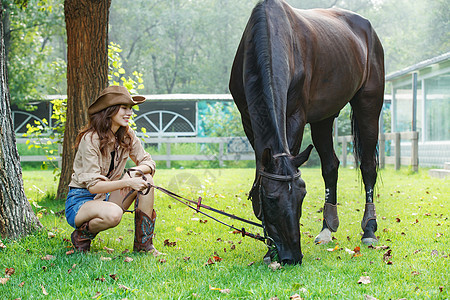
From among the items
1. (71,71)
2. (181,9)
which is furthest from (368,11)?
(71,71)

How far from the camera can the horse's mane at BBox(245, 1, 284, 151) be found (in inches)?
129

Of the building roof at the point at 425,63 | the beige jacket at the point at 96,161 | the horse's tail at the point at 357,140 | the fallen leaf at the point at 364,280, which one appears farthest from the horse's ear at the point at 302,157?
the building roof at the point at 425,63

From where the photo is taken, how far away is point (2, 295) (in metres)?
2.82

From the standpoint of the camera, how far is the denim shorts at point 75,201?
12.2 feet

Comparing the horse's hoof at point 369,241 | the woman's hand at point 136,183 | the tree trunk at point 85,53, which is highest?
the tree trunk at point 85,53

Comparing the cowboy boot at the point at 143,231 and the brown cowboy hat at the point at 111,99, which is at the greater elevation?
the brown cowboy hat at the point at 111,99

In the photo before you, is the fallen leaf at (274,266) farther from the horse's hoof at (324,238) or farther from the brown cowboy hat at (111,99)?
the brown cowboy hat at (111,99)

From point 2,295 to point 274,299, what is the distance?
167 centimetres

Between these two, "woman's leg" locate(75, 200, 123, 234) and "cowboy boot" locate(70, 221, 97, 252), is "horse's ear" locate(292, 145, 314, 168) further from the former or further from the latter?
"cowboy boot" locate(70, 221, 97, 252)

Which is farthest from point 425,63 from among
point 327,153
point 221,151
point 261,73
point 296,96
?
point 261,73

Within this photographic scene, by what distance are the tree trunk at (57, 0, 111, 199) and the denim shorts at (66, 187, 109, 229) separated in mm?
2736

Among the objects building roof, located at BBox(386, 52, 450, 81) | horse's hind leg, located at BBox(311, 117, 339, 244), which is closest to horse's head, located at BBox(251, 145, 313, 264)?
horse's hind leg, located at BBox(311, 117, 339, 244)

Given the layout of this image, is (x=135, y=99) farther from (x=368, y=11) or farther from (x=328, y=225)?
(x=368, y=11)

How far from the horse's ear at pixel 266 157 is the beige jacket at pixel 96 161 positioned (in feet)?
4.04
